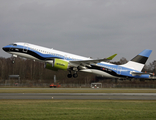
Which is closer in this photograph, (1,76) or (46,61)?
(46,61)

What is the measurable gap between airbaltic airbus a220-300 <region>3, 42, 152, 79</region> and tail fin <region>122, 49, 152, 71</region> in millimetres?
285

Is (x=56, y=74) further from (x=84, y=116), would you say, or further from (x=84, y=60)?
(x=84, y=116)

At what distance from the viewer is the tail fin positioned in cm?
4701

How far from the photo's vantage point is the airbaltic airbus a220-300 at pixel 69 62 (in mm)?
35031

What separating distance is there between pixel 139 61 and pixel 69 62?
1778 cm

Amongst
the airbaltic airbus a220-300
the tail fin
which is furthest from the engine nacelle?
the tail fin

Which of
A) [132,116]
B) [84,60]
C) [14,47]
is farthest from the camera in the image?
[84,60]

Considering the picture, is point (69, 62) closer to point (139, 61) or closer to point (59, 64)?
point (59, 64)

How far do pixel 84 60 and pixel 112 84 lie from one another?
89.2ft

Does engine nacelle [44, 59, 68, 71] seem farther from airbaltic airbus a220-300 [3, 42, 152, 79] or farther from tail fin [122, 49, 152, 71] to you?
tail fin [122, 49, 152, 71]

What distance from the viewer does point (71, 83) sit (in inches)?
2547

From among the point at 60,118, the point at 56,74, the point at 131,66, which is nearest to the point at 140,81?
the point at 131,66

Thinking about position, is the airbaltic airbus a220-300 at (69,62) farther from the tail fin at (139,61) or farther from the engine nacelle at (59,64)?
the tail fin at (139,61)

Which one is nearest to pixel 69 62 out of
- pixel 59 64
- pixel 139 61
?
pixel 59 64
